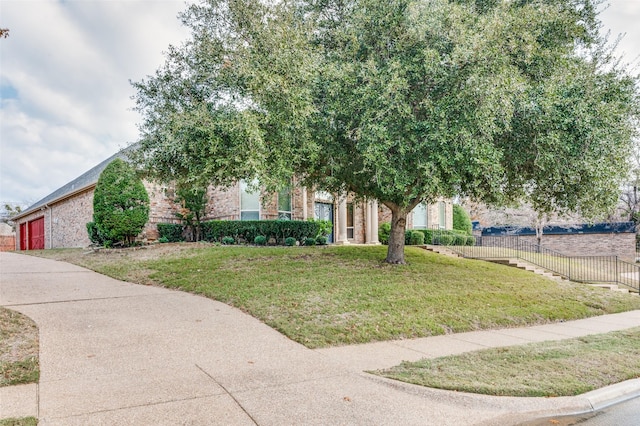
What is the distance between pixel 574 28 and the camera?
397 inches

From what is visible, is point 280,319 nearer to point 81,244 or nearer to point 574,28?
point 574,28

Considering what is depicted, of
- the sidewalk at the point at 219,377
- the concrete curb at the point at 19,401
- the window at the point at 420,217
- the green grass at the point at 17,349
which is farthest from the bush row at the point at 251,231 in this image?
the concrete curb at the point at 19,401

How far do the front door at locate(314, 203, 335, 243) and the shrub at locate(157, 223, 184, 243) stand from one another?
6.21m

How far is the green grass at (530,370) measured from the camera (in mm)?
4711

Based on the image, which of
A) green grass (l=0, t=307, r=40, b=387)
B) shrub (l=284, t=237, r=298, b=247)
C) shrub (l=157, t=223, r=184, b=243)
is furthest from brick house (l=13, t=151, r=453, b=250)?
green grass (l=0, t=307, r=40, b=387)

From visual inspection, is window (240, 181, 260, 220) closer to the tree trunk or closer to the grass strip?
the tree trunk

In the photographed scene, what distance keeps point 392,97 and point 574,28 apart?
507 cm

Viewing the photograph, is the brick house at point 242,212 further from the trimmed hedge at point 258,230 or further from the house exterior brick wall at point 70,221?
the trimmed hedge at point 258,230

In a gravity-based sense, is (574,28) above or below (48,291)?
above

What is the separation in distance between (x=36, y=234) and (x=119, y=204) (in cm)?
1538

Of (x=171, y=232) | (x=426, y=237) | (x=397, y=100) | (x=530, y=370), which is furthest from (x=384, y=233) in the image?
(x=530, y=370)

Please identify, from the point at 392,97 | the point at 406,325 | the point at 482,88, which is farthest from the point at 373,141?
the point at 406,325

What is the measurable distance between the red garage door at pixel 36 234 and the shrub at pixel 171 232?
12.5 m

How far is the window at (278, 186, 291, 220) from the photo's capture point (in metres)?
18.5
